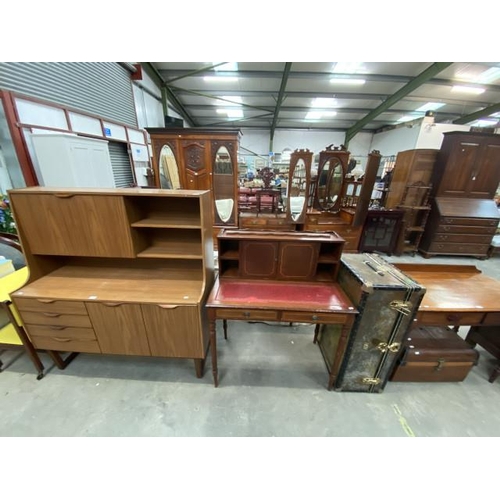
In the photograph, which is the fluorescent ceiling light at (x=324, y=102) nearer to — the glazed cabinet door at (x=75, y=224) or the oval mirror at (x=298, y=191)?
the oval mirror at (x=298, y=191)

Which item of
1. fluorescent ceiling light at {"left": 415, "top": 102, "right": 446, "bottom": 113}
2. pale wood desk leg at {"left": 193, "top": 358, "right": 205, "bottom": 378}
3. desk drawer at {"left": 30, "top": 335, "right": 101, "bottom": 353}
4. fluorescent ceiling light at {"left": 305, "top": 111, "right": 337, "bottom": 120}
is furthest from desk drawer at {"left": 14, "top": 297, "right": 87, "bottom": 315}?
fluorescent ceiling light at {"left": 415, "top": 102, "right": 446, "bottom": 113}

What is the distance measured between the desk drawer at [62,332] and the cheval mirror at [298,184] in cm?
307

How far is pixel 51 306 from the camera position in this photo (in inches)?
62.4

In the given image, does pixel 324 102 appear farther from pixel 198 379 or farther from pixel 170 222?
pixel 198 379

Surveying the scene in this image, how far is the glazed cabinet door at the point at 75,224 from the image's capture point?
150 cm

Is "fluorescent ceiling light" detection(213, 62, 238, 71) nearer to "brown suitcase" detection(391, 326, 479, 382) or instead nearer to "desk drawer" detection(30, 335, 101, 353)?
"desk drawer" detection(30, 335, 101, 353)

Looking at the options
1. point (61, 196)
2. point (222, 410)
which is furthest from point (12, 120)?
point (222, 410)

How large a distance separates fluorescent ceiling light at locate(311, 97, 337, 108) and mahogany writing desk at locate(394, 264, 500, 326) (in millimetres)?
7221

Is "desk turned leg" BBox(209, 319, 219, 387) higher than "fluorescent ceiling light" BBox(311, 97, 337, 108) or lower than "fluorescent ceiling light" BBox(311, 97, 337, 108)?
lower

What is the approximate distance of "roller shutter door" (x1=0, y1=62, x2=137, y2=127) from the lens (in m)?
2.64

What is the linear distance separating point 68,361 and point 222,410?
60.4 inches
